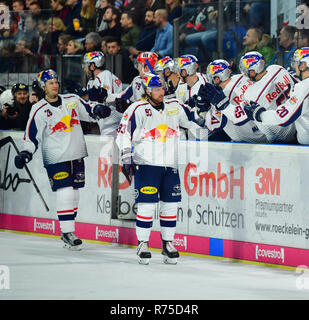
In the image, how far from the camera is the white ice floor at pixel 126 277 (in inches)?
247

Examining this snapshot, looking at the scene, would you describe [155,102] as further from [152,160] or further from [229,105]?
[229,105]

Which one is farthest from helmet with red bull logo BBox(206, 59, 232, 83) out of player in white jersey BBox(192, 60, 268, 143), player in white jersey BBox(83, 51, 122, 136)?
player in white jersey BBox(83, 51, 122, 136)

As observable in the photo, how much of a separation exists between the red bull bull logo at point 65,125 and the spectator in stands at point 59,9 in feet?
11.5

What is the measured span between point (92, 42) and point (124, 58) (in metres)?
0.73

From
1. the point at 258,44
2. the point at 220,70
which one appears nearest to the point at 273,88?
the point at 220,70

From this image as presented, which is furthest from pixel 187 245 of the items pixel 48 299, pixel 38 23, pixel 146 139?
pixel 38 23

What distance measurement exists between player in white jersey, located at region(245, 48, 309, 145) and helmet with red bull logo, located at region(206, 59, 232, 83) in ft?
3.24

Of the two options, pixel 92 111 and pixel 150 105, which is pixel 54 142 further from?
pixel 150 105

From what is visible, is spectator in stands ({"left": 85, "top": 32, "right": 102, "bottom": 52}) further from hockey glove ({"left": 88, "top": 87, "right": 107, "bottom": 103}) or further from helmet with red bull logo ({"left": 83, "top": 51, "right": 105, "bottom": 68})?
hockey glove ({"left": 88, "top": 87, "right": 107, "bottom": 103})

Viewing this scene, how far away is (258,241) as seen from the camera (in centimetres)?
765

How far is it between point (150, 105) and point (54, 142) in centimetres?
131

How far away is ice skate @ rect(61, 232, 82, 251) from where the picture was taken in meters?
8.41

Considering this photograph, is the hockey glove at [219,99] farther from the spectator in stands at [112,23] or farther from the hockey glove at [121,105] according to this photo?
the spectator in stands at [112,23]

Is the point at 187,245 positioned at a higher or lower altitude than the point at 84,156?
lower
